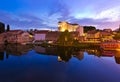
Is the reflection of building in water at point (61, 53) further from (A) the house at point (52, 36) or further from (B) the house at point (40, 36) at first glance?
(B) the house at point (40, 36)

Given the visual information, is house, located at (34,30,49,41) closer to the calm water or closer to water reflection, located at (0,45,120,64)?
water reflection, located at (0,45,120,64)

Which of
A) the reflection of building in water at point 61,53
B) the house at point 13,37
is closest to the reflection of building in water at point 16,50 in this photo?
the reflection of building in water at point 61,53

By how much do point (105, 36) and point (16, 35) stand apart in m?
36.4

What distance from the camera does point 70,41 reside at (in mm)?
60156

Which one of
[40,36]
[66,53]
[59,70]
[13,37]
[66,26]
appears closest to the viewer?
[59,70]

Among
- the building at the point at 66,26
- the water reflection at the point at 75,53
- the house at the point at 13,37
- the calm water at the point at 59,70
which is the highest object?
the building at the point at 66,26

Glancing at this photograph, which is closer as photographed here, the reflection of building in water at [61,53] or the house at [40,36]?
the reflection of building in water at [61,53]

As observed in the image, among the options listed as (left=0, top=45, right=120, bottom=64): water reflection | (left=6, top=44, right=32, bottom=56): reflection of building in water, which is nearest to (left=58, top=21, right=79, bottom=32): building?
(left=6, top=44, right=32, bottom=56): reflection of building in water

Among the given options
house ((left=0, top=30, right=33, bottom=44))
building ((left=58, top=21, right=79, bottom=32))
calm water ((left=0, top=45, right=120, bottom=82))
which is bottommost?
calm water ((left=0, top=45, right=120, bottom=82))

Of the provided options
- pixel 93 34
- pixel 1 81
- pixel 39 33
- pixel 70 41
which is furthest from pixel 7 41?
pixel 1 81

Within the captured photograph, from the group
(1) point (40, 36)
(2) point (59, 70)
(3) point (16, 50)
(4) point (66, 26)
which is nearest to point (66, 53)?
(3) point (16, 50)

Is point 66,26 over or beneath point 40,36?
over

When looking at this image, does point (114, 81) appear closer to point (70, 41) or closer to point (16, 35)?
point (70, 41)

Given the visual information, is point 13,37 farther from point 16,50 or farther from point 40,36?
point 16,50
